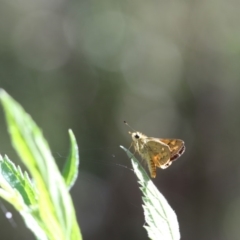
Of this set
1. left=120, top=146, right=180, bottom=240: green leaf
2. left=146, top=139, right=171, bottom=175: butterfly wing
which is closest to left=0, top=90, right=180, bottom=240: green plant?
left=120, top=146, right=180, bottom=240: green leaf

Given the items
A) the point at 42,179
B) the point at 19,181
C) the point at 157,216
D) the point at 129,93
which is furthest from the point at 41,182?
the point at 129,93

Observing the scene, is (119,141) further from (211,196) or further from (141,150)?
(141,150)

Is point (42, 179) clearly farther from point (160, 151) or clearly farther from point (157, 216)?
point (160, 151)

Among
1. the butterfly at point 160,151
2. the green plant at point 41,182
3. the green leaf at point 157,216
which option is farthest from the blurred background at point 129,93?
the green plant at point 41,182

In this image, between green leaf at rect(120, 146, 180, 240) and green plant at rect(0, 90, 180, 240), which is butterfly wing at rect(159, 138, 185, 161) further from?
green plant at rect(0, 90, 180, 240)

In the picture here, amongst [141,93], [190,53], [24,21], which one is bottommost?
[141,93]

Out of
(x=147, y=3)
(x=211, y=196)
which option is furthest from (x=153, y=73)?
(x=211, y=196)

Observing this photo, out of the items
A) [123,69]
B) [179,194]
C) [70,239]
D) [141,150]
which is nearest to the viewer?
[70,239]
